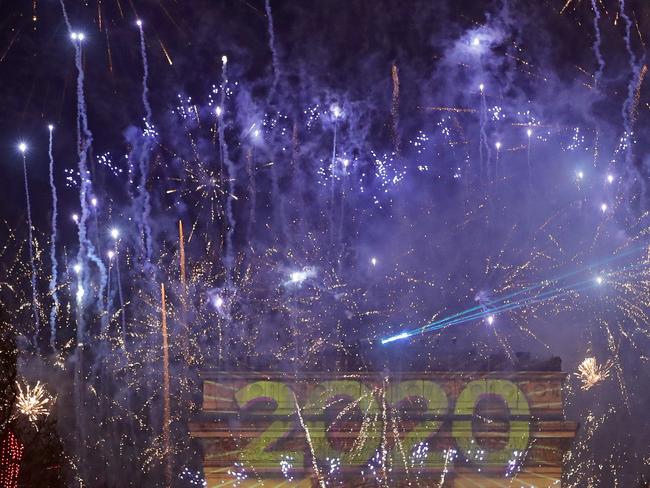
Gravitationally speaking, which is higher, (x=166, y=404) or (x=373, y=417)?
(x=166, y=404)

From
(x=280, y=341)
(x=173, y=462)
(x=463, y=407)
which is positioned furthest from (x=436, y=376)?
(x=173, y=462)

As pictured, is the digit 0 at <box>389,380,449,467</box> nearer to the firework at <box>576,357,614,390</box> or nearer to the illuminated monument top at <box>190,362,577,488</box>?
the illuminated monument top at <box>190,362,577,488</box>

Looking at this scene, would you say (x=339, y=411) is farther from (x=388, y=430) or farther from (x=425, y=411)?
(x=425, y=411)

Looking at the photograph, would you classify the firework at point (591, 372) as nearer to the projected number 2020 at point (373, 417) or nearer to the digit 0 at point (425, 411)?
the projected number 2020 at point (373, 417)

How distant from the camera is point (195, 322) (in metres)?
20.2

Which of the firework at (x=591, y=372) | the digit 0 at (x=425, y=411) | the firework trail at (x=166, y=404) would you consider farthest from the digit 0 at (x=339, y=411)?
the firework at (x=591, y=372)

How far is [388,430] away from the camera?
1831 centimetres

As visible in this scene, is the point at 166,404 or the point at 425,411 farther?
the point at 166,404

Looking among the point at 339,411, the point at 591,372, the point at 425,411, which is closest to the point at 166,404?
the point at 339,411

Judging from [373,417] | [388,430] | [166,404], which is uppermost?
[166,404]

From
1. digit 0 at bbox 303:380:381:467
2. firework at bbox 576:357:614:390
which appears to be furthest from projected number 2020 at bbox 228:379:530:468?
firework at bbox 576:357:614:390

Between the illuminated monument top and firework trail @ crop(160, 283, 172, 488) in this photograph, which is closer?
the illuminated monument top

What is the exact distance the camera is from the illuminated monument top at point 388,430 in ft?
59.3

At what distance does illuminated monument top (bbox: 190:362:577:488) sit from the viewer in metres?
18.1
